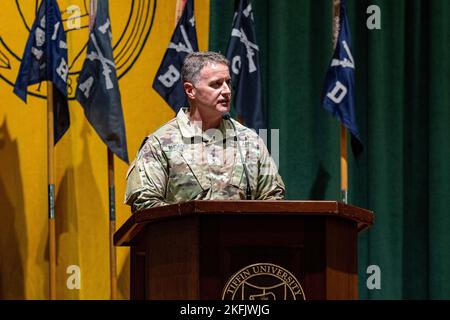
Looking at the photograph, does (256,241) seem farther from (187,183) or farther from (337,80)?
(337,80)

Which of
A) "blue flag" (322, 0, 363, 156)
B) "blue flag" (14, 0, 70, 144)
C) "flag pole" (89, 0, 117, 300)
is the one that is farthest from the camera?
"blue flag" (322, 0, 363, 156)

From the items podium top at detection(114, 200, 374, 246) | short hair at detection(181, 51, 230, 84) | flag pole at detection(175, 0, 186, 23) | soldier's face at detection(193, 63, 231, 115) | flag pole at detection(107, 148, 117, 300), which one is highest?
flag pole at detection(175, 0, 186, 23)

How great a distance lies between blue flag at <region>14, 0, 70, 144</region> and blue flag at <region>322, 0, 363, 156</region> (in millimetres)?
1539

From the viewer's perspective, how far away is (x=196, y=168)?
421 cm

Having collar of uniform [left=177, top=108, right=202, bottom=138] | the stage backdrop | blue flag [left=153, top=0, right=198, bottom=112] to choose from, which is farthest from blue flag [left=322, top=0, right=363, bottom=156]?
collar of uniform [left=177, top=108, right=202, bottom=138]

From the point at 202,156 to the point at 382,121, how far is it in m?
2.35

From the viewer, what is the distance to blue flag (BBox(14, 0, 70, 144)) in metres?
5.64

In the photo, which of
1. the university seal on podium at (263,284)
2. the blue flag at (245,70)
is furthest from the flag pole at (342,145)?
the university seal on podium at (263,284)

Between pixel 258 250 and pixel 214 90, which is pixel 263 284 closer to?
pixel 258 250

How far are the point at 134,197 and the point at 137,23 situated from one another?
2329 millimetres

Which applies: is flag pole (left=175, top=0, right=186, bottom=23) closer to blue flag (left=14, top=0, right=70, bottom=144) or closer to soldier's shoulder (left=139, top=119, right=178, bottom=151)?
blue flag (left=14, top=0, right=70, bottom=144)

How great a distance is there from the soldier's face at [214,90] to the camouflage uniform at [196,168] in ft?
0.35

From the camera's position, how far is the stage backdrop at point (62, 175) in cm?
585

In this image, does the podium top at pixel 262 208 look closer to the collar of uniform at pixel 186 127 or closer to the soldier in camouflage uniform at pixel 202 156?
the soldier in camouflage uniform at pixel 202 156
